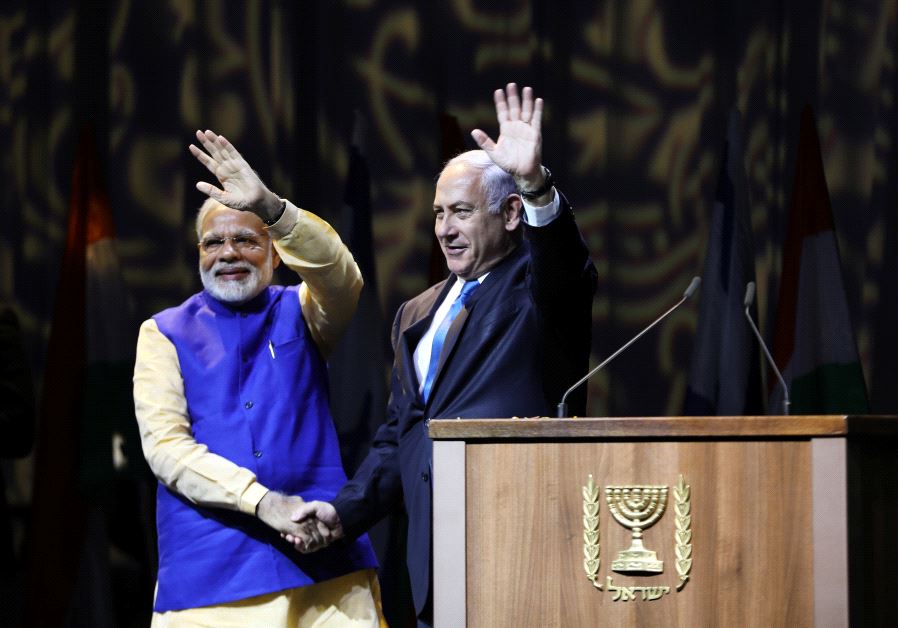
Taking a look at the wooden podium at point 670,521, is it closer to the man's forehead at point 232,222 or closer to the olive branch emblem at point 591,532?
the olive branch emblem at point 591,532

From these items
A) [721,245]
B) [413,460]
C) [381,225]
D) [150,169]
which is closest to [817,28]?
[721,245]

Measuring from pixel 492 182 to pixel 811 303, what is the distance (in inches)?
82.3

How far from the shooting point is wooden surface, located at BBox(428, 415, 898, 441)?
1.67 meters

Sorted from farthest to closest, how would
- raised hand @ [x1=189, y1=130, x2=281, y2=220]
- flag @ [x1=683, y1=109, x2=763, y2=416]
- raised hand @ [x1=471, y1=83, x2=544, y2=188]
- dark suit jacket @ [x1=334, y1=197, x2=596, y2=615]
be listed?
flag @ [x1=683, y1=109, x2=763, y2=416] → raised hand @ [x1=189, y1=130, x2=281, y2=220] → dark suit jacket @ [x1=334, y1=197, x2=596, y2=615] → raised hand @ [x1=471, y1=83, x2=544, y2=188]

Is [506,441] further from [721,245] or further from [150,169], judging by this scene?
[150,169]

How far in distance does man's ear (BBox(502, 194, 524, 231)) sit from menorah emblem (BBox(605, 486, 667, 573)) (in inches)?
39.8

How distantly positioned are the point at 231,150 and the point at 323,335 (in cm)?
47

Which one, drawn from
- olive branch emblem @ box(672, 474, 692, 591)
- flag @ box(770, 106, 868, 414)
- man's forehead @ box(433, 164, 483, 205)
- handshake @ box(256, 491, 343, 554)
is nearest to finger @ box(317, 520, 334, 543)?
handshake @ box(256, 491, 343, 554)

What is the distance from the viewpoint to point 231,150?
2.70 meters

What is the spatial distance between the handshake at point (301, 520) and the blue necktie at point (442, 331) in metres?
0.32

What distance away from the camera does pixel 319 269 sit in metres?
2.76

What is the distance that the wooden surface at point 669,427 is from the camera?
65.6 inches

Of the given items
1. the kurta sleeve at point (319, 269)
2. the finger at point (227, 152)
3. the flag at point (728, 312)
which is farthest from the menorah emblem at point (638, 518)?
the flag at point (728, 312)

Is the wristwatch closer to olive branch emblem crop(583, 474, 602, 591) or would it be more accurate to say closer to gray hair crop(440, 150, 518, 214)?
gray hair crop(440, 150, 518, 214)
